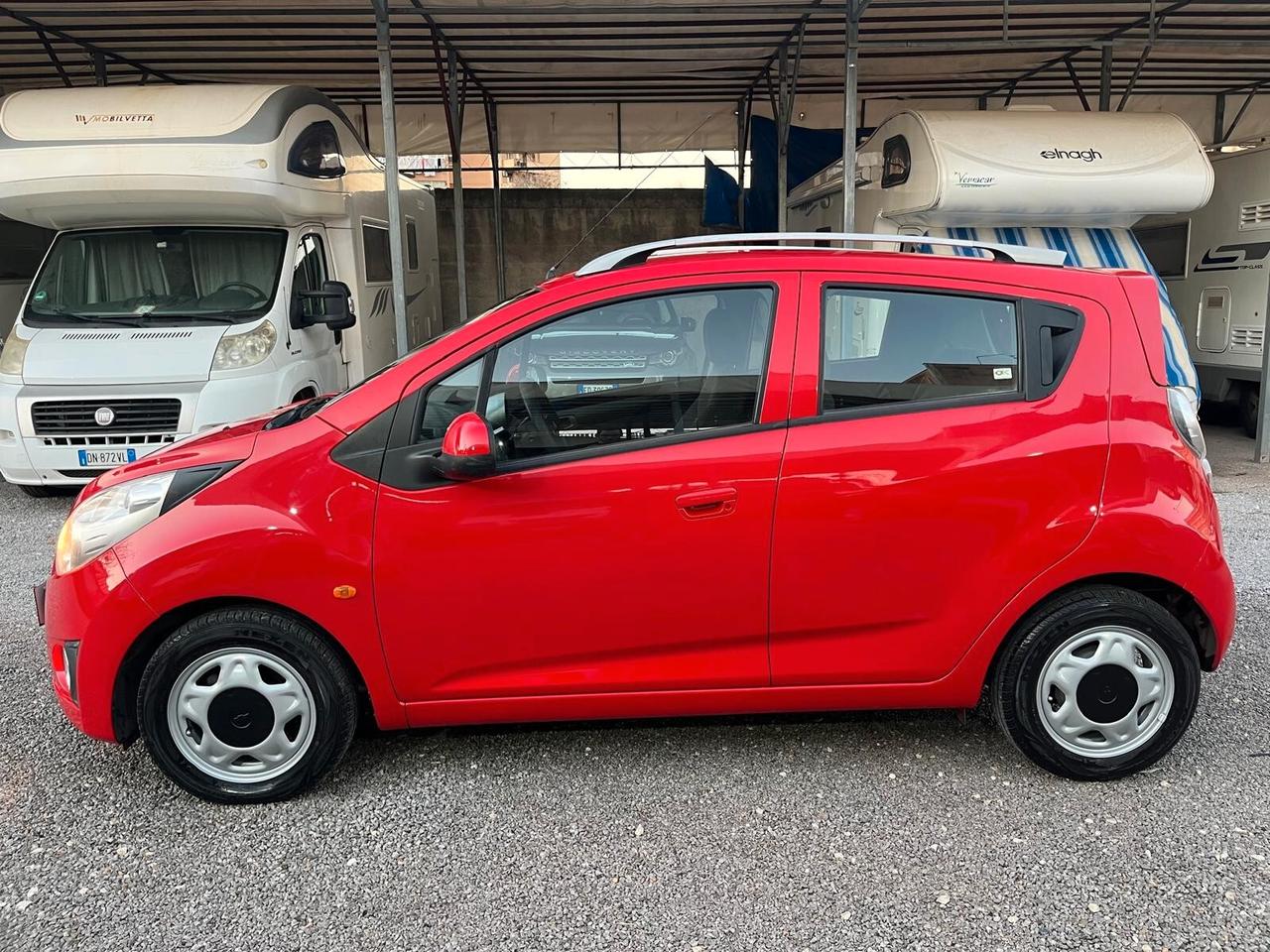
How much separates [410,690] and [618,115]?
12.0 m

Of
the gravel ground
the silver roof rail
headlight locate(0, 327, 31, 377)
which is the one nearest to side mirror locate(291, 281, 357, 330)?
headlight locate(0, 327, 31, 377)

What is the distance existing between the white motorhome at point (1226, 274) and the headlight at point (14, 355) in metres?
9.74

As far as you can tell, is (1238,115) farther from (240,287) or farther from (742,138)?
(240,287)

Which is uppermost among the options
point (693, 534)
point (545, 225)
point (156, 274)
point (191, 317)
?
point (545, 225)

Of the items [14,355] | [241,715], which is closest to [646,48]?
[14,355]

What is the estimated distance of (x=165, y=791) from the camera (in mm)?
3150

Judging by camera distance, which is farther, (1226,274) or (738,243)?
(1226,274)

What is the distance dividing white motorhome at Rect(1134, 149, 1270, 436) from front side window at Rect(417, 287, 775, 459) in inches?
309

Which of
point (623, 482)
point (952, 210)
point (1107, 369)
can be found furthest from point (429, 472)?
point (952, 210)

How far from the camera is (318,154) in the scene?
7.39 m

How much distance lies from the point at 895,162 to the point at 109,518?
6756 millimetres

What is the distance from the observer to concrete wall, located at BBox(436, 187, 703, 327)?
14.8m

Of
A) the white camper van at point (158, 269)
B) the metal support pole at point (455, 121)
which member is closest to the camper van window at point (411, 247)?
the metal support pole at point (455, 121)

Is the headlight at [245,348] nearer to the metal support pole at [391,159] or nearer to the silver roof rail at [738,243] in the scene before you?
the metal support pole at [391,159]
